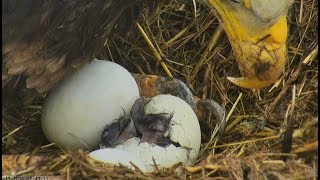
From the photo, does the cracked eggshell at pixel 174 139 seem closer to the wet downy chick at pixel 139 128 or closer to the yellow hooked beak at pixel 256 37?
the wet downy chick at pixel 139 128

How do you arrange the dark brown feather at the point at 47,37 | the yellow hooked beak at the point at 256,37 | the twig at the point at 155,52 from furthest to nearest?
the twig at the point at 155,52
the dark brown feather at the point at 47,37
the yellow hooked beak at the point at 256,37

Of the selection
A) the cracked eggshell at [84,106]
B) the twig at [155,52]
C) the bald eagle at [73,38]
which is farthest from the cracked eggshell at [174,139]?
the twig at [155,52]

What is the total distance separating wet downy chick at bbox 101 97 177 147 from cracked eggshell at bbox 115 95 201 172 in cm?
2

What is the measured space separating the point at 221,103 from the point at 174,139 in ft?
1.82

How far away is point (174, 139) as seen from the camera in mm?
2762

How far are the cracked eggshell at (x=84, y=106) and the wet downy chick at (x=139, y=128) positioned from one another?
0.03 metres

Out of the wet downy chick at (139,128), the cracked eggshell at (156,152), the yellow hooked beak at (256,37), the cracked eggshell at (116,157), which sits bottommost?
the cracked eggshell at (156,152)

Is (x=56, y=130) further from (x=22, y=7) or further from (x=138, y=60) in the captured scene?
(x=138, y=60)

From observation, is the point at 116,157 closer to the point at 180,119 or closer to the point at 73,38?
the point at 180,119

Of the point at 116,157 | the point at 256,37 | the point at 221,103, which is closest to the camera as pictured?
the point at 116,157

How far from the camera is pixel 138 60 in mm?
3523

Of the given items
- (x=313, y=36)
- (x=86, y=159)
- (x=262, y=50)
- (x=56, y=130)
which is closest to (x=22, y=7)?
(x=56, y=130)

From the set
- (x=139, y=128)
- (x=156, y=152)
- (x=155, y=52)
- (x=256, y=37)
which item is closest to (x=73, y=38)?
(x=139, y=128)

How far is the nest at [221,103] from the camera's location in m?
2.40
